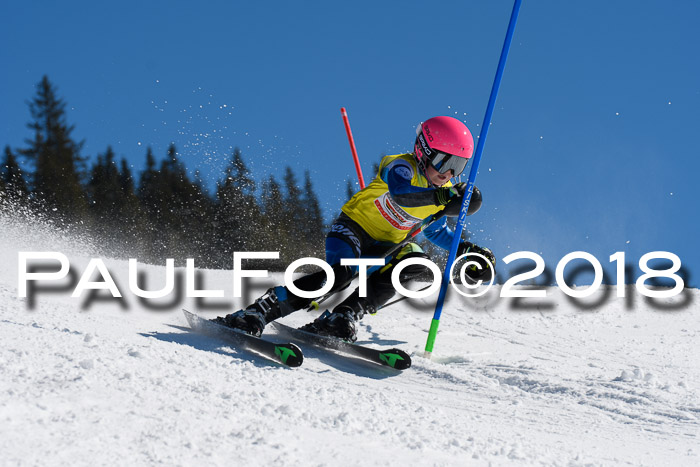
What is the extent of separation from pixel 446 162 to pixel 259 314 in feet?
5.87

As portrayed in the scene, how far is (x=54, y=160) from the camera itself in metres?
34.1

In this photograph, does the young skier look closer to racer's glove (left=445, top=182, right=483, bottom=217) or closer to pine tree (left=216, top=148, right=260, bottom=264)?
racer's glove (left=445, top=182, right=483, bottom=217)

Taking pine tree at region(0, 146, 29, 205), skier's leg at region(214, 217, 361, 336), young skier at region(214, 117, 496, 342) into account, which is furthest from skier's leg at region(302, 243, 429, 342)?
pine tree at region(0, 146, 29, 205)

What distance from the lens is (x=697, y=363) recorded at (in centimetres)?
462

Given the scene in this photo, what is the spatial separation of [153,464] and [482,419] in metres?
1.75

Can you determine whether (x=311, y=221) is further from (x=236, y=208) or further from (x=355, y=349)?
(x=355, y=349)

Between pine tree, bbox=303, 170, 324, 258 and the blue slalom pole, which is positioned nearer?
the blue slalom pole

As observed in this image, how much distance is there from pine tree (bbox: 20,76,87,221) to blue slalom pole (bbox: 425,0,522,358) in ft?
105

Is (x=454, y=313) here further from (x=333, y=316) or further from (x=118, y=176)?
(x=118, y=176)

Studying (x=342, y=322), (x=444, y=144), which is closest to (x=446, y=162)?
(x=444, y=144)

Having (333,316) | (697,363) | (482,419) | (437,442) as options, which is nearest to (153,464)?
(437,442)

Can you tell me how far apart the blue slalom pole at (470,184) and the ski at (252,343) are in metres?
1.32

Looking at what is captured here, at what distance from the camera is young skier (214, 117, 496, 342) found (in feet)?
14.2

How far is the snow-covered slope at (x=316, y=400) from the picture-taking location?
2027mm
